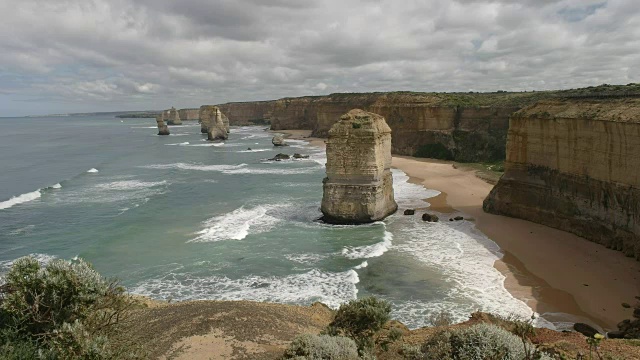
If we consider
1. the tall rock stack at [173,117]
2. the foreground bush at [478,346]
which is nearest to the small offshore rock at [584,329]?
the foreground bush at [478,346]

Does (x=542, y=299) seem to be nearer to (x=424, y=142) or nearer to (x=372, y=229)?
(x=372, y=229)

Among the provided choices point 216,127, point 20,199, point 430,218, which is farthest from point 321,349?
point 216,127

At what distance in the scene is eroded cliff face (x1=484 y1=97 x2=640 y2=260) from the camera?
19547 millimetres

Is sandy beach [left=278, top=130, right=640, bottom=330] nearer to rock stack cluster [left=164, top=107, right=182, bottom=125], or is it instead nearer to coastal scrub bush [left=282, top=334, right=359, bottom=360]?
coastal scrub bush [left=282, top=334, right=359, bottom=360]

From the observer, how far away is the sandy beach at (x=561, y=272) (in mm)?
15570

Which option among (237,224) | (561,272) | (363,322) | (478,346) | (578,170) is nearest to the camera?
(478,346)

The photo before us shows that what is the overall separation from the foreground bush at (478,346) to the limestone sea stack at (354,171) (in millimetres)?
18635

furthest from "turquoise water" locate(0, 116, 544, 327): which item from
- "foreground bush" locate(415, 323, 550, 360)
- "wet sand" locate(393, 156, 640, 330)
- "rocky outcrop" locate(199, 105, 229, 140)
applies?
"rocky outcrop" locate(199, 105, 229, 140)

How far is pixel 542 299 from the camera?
1647 centimetres

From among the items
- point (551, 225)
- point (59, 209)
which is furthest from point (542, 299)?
point (59, 209)

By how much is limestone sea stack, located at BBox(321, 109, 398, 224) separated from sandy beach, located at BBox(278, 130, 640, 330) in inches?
277

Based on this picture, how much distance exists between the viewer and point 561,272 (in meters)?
18.8

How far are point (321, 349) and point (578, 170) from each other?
20582mm

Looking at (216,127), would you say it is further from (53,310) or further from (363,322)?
(53,310)
